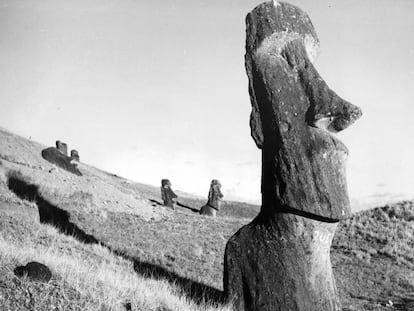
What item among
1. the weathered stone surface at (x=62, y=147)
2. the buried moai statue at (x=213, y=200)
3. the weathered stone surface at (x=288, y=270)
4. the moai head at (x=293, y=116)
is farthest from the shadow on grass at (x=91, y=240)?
the weathered stone surface at (x=62, y=147)

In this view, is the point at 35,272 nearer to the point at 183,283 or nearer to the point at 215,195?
the point at 183,283

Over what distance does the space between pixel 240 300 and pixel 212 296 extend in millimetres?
1252

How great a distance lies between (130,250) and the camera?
13898 mm

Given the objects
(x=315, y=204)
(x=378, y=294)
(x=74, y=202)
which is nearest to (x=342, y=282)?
(x=378, y=294)

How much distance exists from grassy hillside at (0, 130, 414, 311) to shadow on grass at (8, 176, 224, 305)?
0.04m

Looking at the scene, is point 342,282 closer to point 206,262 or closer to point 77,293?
point 206,262

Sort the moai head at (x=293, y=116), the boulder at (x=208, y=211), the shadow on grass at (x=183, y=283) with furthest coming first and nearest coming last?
the boulder at (x=208, y=211) → the shadow on grass at (x=183, y=283) → the moai head at (x=293, y=116)

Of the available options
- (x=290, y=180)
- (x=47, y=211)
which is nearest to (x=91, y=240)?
(x=47, y=211)

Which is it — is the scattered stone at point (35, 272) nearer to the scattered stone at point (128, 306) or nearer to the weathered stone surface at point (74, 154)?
the scattered stone at point (128, 306)

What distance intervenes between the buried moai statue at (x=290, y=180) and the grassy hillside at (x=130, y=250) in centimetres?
92

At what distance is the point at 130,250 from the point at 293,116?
753cm

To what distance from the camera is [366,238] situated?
→ 63.5 ft

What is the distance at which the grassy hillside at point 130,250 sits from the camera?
6324mm

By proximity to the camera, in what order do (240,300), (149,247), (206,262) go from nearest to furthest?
(240,300)
(206,262)
(149,247)
